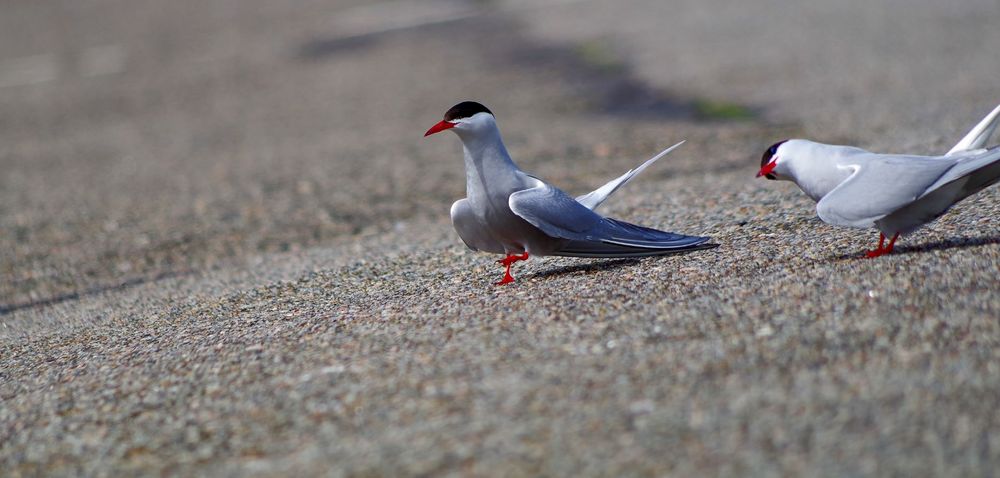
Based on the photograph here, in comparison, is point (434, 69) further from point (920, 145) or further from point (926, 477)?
point (926, 477)

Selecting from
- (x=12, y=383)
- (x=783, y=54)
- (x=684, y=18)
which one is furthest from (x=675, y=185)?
(x=684, y=18)

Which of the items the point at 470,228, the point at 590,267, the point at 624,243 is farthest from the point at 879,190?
the point at 470,228

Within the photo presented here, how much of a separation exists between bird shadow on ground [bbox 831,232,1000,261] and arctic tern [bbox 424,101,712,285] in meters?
0.62

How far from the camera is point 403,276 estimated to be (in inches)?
198

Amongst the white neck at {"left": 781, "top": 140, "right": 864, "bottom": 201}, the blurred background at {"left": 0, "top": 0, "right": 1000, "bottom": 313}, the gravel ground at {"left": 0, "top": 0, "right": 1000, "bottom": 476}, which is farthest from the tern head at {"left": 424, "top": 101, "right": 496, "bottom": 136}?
the blurred background at {"left": 0, "top": 0, "right": 1000, "bottom": 313}

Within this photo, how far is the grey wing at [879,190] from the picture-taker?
3.73m

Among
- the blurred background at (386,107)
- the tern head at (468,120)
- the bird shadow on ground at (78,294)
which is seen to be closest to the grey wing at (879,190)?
the tern head at (468,120)

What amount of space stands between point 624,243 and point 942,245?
1.26 m

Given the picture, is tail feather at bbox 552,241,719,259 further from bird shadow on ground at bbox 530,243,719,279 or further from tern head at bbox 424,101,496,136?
tern head at bbox 424,101,496,136

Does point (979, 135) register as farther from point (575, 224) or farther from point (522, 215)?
point (522, 215)

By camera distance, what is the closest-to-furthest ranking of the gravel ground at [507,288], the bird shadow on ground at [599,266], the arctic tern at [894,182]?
the gravel ground at [507,288] < the arctic tern at [894,182] < the bird shadow on ground at [599,266]

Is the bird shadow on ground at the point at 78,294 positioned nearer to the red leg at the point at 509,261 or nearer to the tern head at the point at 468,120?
the red leg at the point at 509,261

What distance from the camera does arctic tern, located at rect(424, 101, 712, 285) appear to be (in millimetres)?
4039

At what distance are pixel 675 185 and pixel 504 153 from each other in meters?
2.71
